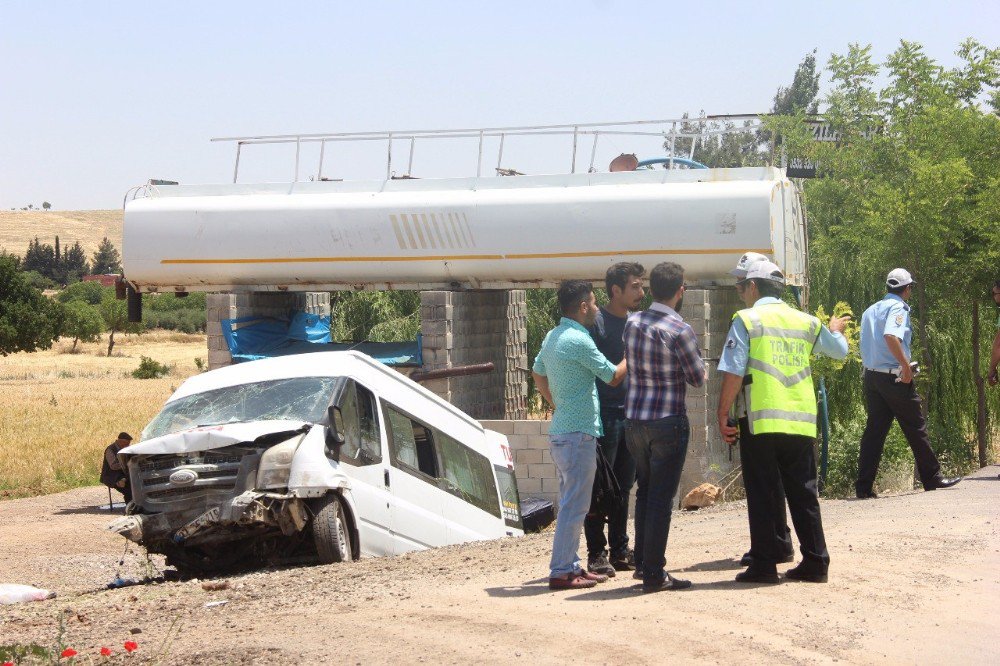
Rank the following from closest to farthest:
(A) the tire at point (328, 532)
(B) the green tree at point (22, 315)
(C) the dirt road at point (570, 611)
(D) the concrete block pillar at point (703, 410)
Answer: (C) the dirt road at point (570, 611)
(A) the tire at point (328, 532)
(D) the concrete block pillar at point (703, 410)
(B) the green tree at point (22, 315)

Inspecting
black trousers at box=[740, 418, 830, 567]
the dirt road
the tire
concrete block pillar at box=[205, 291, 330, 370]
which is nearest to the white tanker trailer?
concrete block pillar at box=[205, 291, 330, 370]

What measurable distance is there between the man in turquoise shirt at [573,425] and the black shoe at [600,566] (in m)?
0.21

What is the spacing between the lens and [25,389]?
4362 cm

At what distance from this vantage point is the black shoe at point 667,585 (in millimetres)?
6996

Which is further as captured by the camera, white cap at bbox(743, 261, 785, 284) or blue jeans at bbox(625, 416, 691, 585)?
white cap at bbox(743, 261, 785, 284)

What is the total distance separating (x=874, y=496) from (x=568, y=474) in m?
→ 5.41

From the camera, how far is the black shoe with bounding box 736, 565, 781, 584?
7.14m

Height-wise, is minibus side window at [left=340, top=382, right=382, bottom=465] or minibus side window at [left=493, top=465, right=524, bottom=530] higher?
minibus side window at [left=340, top=382, right=382, bottom=465]

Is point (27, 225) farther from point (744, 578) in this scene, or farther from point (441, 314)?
point (744, 578)

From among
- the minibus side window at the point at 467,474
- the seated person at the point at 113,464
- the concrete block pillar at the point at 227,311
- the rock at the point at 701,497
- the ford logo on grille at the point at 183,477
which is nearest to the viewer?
the ford logo on grille at the point at 183,477

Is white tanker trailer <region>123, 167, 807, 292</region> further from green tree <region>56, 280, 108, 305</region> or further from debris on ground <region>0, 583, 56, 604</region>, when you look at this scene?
green tree <region>56, 280, 108, 305</region>

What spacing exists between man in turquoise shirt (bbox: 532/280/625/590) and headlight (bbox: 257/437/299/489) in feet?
9.01

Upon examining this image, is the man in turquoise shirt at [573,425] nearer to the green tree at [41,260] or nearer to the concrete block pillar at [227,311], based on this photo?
the concrete block pillar at [227,311]

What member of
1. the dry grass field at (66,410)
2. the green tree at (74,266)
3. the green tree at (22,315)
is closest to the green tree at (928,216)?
the dry grass field at (66,410)
